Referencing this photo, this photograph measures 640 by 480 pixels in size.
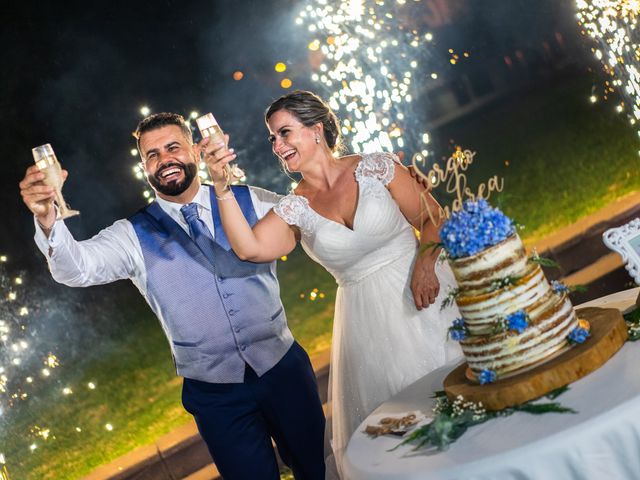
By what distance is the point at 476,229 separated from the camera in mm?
2016

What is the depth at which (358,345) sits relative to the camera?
315 centimetres

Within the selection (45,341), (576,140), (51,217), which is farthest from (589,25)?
(51,217)

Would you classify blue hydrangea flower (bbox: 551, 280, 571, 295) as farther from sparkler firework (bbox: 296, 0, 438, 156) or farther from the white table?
sparkler firework (bbox: 296, 0, 438, 156)

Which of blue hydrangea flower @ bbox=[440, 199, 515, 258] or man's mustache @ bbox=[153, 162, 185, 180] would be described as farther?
man's mustache @ bbox=[153, 162, 185, 180]

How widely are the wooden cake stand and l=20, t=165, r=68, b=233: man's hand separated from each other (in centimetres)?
151

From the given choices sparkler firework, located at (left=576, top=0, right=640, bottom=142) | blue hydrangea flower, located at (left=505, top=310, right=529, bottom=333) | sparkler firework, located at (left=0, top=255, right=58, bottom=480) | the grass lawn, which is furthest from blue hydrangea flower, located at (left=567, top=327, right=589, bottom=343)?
sparkler firework, located at (left=576, top=0, right=640, bottom=142)

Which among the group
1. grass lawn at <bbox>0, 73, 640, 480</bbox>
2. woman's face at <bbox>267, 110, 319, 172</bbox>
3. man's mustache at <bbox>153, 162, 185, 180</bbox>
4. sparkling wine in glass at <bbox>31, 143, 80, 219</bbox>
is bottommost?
grass lawn at <bbox>0, 73, 640, 480</bbox>

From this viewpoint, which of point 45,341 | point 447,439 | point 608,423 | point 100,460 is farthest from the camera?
point 45,341

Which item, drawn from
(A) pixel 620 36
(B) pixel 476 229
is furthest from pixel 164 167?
(A) pixel 620 36

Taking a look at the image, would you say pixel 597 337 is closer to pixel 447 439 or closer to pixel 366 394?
pixel 447 439

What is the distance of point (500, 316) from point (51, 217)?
1.66 m

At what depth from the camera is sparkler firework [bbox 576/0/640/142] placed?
23.2 ft

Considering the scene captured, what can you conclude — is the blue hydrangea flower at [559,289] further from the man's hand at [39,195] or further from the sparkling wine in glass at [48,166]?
the man's hand at [39,195]

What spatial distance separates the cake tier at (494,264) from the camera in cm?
202
